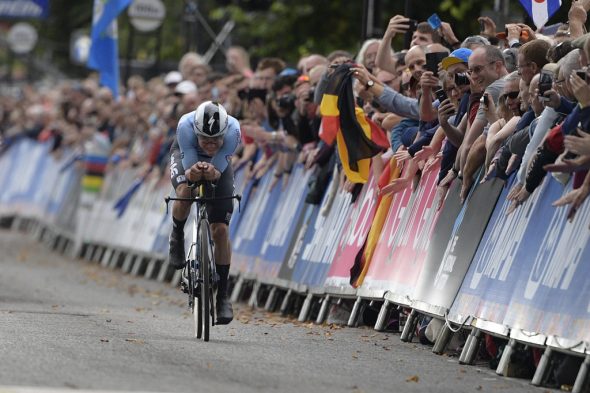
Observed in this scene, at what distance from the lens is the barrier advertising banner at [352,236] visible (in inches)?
621

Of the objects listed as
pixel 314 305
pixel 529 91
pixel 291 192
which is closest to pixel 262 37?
pixel 291 192

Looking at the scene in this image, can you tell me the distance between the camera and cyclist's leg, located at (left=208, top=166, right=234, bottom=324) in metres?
13.9

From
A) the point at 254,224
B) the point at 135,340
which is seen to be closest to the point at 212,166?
the point at 135,340

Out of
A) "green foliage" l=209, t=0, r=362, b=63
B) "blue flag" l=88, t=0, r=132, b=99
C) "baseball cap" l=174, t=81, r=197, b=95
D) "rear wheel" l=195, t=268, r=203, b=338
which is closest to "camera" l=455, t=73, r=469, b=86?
"rear wheel" l=195, t=268, r=203, b=338

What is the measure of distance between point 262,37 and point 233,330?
17.1 meters

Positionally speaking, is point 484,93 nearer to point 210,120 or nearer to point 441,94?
point 441,94

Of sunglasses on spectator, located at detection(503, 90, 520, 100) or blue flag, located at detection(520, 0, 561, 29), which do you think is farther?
blue flag, located at detection(520, 0, 561, 29)

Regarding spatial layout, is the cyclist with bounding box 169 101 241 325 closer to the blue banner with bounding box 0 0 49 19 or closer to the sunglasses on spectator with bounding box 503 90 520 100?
the sunglasses on spectator with bounding box 503 90 520 100

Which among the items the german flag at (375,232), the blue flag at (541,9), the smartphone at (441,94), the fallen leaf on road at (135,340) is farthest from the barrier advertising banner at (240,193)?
the fallen leaf on road at (135,340)

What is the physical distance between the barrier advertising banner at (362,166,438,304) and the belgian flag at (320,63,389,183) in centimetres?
89

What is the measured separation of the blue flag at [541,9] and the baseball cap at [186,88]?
27.4 feet

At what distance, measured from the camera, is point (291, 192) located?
18.8 m

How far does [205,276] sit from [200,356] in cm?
159

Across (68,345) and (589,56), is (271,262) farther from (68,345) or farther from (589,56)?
(589,56)
